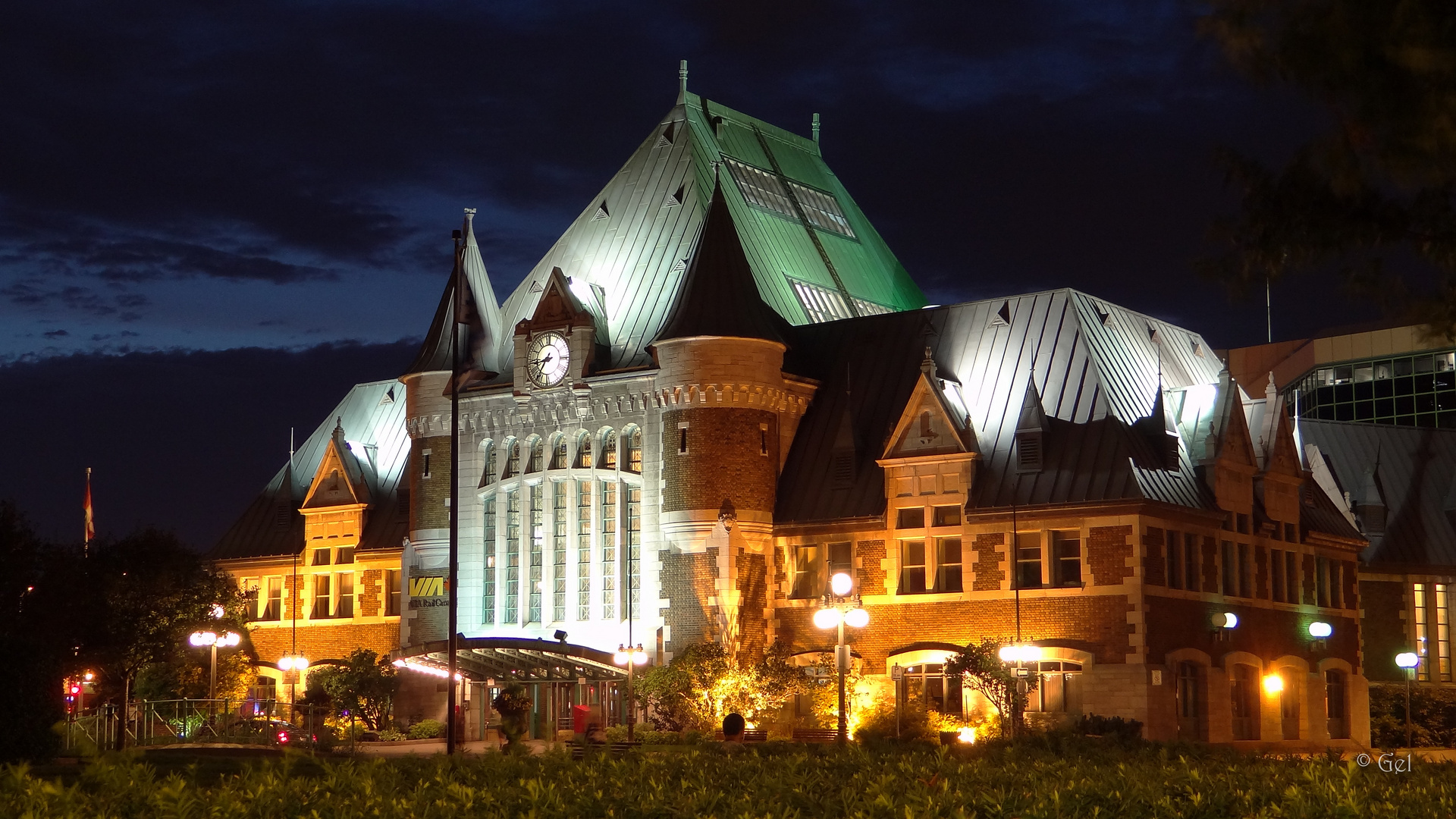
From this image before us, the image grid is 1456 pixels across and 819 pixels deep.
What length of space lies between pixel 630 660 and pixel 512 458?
34.2ft

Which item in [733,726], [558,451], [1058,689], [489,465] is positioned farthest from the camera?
[489,465]

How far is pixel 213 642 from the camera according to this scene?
58438mm

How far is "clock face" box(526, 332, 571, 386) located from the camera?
61250mm

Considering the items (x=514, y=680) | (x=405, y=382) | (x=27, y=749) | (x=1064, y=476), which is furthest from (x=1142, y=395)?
(x=27, y=749)

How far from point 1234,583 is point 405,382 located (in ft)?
94.9

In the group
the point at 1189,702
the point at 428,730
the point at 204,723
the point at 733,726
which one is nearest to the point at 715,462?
the point at 428,730

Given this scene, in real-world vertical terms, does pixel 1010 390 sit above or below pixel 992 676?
above

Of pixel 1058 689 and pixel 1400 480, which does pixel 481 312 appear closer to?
pixel 1058 689

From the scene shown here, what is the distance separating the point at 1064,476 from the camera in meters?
52.6

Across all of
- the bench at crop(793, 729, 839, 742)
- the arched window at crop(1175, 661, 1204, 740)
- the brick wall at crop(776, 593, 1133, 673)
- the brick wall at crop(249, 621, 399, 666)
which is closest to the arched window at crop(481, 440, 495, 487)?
the brick wall at crop(249, 621, 399, 666)

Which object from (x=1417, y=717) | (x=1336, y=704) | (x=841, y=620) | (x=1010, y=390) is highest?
(x=1010, y=390)

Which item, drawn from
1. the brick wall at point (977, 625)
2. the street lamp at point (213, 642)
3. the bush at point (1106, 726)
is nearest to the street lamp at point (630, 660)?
the brick wall at point (977, 625)

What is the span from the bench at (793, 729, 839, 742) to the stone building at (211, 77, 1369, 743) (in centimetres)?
307

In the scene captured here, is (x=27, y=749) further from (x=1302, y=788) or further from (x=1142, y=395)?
(x=1142, y=395)
